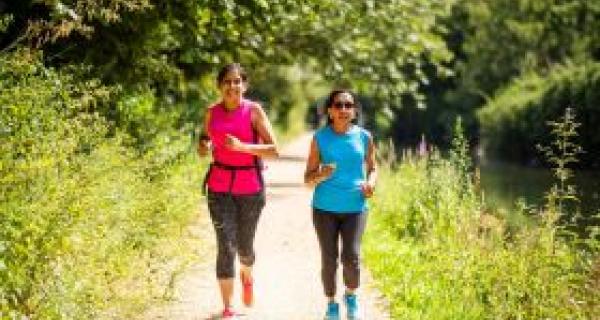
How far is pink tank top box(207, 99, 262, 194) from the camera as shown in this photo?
8.42 meters

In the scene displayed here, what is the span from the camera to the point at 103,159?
9.63 metres

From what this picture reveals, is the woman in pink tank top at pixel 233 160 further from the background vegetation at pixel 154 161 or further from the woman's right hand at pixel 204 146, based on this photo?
the background vegetation at pixel 154 161

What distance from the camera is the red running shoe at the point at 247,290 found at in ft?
29.8

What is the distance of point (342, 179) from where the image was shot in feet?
26.6

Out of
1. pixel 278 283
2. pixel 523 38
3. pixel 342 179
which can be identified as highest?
pixel 523 38

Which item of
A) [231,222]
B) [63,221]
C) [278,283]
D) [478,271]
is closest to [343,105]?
[231,222]

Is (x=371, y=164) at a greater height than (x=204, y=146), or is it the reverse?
(x=204, y=146)

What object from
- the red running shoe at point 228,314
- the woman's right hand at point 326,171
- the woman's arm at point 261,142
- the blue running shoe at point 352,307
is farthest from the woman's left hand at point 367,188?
the red running shoe at point 228,314

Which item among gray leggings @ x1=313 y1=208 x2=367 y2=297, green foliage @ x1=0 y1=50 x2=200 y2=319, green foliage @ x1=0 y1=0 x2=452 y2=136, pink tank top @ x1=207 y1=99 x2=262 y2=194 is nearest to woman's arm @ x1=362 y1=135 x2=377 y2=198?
gray leggings @ x1=313 y1=208 x2=367 y2=297

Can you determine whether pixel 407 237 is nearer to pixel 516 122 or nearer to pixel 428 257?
pixel 428 257

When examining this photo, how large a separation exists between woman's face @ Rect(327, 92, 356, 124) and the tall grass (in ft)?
6.51

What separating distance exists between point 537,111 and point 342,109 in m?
38.2

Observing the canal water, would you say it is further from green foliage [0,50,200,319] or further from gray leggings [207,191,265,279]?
gray leggings [207,191,265,279]

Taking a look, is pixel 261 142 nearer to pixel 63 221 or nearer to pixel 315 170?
pixel 315 170
